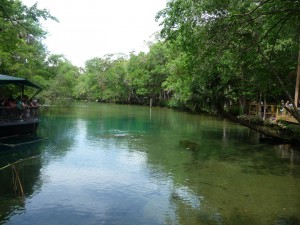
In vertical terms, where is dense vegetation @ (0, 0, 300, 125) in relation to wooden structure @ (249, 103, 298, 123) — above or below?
above

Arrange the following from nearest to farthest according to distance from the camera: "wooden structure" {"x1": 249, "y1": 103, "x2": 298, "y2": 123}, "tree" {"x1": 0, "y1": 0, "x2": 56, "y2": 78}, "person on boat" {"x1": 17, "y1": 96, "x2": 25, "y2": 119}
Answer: "tree" {"x1": 0, "y1": 0, "x2": 56, "y2": 78}
"person on boat" {"x1": 17, "y1": 96, "x2": 25, "y2": 119}
"wooden structure" {"x1": 249, "y1": 103, "x2": 298, "y2": 123}

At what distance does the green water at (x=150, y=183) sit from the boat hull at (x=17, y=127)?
1315mm

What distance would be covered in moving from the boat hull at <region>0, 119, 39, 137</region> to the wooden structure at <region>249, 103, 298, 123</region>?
15365mm

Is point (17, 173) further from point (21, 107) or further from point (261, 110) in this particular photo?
point (261, 110)

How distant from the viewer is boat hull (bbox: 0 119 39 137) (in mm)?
17480

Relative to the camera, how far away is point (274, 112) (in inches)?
1021

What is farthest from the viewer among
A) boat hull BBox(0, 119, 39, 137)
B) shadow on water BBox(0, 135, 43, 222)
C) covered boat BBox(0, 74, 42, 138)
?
boat hull BBox(0, 119, 39, 137)

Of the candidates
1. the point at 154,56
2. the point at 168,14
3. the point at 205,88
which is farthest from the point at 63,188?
the point at 154,56

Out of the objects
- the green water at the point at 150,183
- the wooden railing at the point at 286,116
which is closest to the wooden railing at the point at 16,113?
the green water at the point at 150,183

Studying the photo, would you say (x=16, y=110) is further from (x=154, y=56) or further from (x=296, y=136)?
(x=154, y=56)

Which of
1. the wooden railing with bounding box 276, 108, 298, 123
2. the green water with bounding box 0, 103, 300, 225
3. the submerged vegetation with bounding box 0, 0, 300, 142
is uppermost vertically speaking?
the submerged vegetation with bounding box 0, 0, 300, 142

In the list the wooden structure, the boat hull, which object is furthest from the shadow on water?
the wooden structure

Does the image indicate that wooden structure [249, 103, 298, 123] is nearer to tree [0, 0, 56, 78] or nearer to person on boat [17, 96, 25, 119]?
tree [0, 0, 56, 78]

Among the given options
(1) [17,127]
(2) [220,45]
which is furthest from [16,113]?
(2) [220,45]
